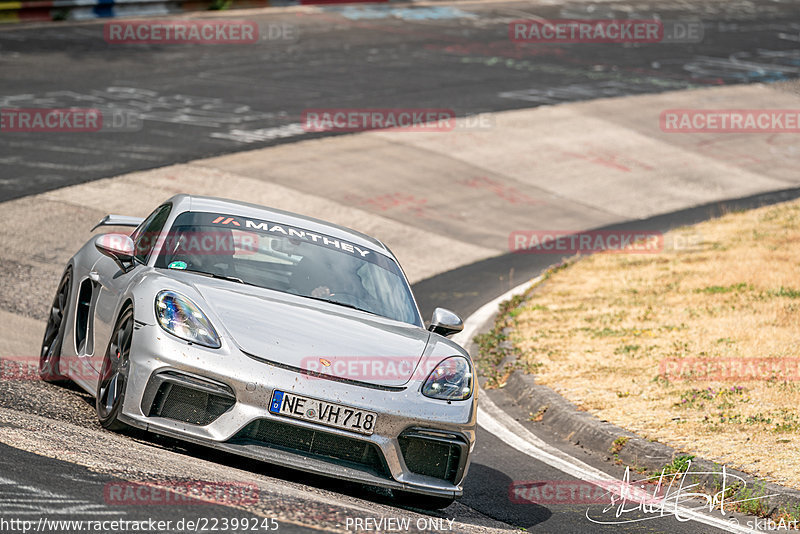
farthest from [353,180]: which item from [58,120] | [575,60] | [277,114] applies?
[575,60]

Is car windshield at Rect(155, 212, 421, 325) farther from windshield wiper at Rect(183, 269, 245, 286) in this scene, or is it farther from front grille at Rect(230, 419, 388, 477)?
front grille at Rect(230, 419, 388, 477)

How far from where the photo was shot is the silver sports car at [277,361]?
17.9 ft

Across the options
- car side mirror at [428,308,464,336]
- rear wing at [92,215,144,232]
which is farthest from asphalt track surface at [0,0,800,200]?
car side mirror at [428,308,464,336]

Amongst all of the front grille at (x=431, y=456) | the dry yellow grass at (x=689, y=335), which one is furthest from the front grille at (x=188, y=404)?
the dry yellow grass at (x=689, y=335)

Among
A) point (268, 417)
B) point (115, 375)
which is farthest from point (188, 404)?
point (115, 375)

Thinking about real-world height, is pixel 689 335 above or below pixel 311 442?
below

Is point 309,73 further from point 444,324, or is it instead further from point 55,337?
point 444,324

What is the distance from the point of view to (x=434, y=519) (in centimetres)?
552

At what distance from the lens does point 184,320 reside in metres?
5.76

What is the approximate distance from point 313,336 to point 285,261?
109 cm

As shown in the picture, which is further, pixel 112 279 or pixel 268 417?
pixel 112 279

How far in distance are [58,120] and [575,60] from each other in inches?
623

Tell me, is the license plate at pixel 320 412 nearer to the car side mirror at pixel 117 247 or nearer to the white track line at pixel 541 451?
the car side mirror at pixel 117 247

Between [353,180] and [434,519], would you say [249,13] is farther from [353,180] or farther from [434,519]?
[434,519]
